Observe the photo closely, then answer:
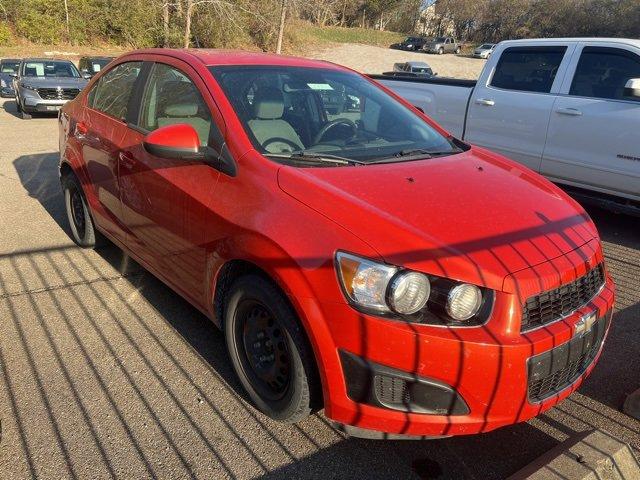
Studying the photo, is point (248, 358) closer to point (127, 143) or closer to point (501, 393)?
point (501, 393)

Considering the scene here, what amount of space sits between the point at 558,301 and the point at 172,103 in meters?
2.49

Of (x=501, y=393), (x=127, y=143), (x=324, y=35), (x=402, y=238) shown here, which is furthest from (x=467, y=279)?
(x=324, y=35)

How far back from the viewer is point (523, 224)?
2406 mm

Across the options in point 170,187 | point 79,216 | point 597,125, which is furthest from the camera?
point 597,125

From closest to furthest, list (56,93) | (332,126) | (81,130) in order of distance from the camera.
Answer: (332,126) < (81,130) < (56,93)

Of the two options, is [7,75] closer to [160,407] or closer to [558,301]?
[160,407]

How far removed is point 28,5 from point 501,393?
42173mm

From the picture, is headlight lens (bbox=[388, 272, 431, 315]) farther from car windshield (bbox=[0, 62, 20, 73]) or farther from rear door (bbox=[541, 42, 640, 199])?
car windshield (bbox=[0, 62, 20, 73])

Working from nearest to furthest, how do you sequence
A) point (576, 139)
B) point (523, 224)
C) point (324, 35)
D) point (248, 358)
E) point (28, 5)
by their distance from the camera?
point (523, 224) < point (248, 358) < point (576, 139) < point (28, 5) < point (324, 35)

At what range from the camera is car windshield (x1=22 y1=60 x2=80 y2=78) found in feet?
50.8

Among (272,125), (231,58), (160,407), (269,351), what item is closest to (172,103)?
(231,58)

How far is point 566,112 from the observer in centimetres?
552

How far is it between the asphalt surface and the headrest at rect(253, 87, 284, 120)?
4.74 ft

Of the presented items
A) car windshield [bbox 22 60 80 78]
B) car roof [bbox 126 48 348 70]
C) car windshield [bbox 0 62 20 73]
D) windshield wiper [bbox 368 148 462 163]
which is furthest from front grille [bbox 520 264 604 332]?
car windshield [bbox 0 62 20 73]
